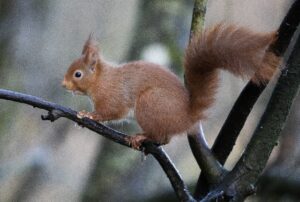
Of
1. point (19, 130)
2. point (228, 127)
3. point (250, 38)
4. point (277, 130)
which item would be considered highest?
point (250, 38)

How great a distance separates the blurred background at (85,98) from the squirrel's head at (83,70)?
142 cm

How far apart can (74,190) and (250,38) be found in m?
3.16

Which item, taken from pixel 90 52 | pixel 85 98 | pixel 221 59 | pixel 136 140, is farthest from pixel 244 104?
pixel 85 98

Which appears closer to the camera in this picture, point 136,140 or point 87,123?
point 87,123

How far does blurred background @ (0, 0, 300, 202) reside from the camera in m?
3.77

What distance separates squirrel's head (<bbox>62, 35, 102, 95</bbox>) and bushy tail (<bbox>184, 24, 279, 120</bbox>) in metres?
0.28

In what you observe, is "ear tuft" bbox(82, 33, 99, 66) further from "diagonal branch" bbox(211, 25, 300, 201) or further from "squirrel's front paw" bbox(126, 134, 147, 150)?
"diagonal branch" bbox(211, 25, 300, 201)

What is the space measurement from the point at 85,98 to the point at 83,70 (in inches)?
74.9

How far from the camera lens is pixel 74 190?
4.68 meters

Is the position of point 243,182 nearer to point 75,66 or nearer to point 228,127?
point 228,127

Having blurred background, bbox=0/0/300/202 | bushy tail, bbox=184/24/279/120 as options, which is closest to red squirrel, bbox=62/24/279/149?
bushy tail, bbox=184/24/279/120

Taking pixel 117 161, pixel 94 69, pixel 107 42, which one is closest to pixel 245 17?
pixel 107 42

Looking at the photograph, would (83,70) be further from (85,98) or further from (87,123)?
(85,98)

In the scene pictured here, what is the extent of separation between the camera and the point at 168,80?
2.09 meters
